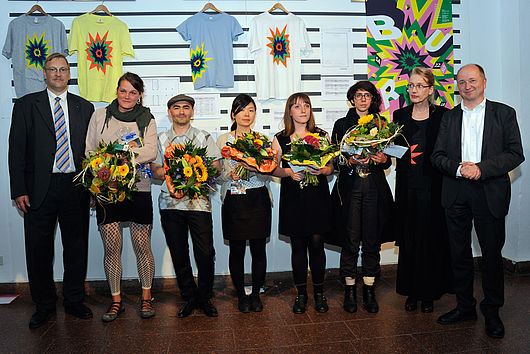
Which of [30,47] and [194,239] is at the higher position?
[30,47]

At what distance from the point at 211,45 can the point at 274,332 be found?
2.82 m

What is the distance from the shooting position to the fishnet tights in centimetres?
351

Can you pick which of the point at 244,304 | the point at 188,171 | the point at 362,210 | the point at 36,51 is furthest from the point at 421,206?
the point at 36,51

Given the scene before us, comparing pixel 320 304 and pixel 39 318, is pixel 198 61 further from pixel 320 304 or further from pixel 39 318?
pixel 39 318

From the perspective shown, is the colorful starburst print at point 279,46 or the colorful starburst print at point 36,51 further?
the colorful starburst print at point 279,46

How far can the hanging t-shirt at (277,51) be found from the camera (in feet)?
14.4

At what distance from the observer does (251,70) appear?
452 cm

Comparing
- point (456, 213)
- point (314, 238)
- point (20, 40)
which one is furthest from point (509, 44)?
point (20, 40)

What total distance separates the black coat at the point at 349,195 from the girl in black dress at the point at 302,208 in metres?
0.13

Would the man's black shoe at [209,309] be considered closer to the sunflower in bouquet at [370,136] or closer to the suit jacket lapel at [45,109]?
the sunflower in bouquet at [370,136]

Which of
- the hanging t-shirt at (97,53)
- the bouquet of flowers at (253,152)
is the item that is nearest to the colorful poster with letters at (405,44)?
the bouquet of flowers at (253,152)

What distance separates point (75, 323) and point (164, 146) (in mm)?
1640

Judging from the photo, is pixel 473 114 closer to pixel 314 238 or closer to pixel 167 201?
pixel 314 238

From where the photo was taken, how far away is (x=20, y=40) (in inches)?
164
